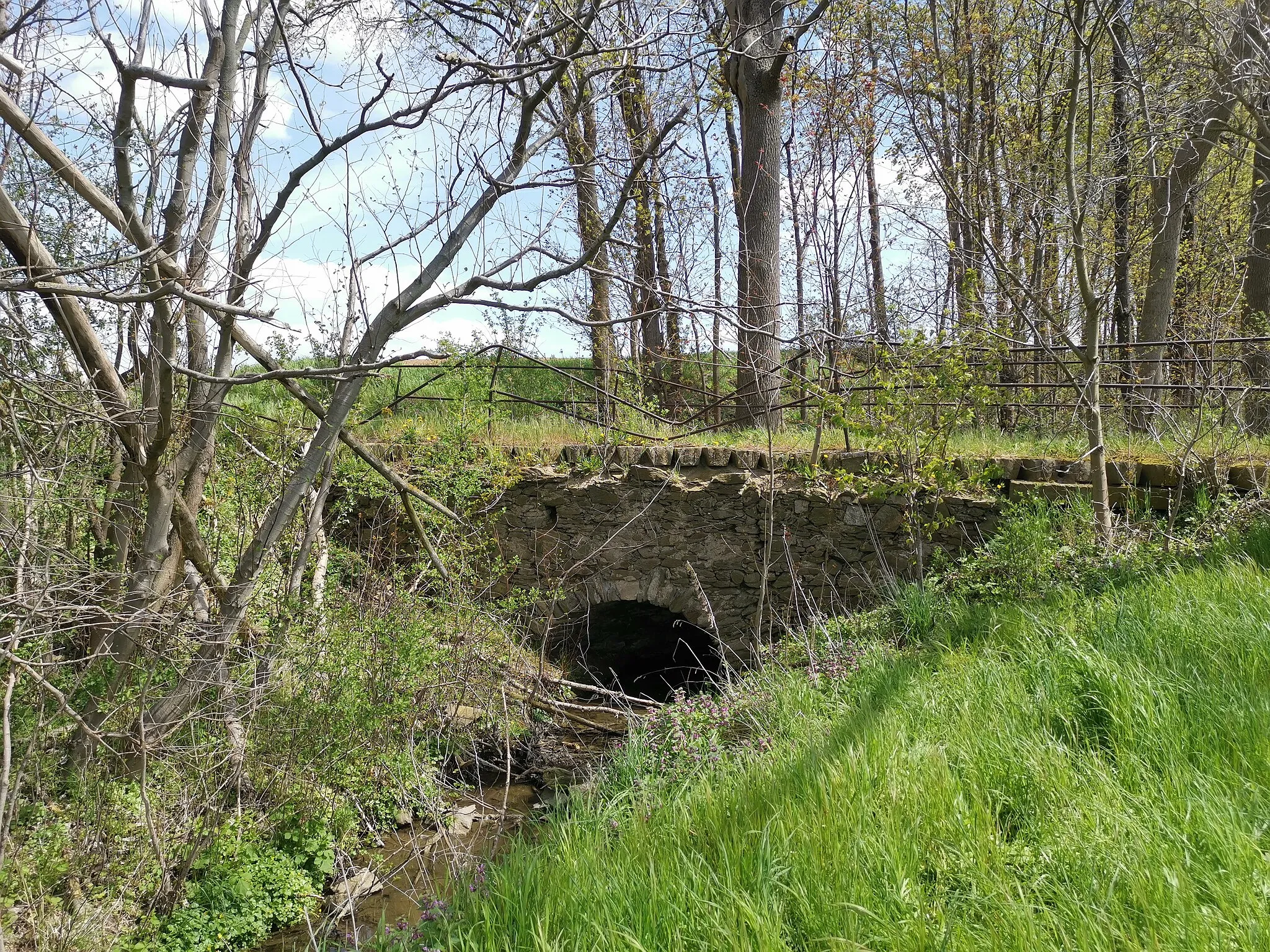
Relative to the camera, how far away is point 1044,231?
6387mm

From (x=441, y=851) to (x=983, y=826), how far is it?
11.7ft

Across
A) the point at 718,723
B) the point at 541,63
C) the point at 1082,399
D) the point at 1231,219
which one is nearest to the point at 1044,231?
Answer: the point at 1082,399

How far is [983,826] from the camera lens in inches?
94.5

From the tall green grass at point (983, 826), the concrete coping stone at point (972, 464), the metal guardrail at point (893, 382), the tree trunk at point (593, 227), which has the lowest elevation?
the tall green grass at point (983, 826)

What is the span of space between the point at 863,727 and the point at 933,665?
108cm

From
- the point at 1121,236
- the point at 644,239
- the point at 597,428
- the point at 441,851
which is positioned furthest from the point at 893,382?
the point at 1121,236

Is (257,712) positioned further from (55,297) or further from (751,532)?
(751,532)

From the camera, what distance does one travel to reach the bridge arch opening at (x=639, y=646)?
901 centimetres

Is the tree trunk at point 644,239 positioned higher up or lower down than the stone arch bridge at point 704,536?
higher up

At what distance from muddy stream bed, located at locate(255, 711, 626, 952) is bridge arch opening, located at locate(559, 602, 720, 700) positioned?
71.1 inches

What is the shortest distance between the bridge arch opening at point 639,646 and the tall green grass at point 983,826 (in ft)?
17.0

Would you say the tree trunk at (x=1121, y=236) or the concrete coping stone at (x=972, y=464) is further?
the tree trunk at (x=1121, y=236)

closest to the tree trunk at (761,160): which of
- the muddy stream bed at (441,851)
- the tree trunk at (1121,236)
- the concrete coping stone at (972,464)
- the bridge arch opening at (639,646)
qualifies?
the concrete coping stone at (972,464)

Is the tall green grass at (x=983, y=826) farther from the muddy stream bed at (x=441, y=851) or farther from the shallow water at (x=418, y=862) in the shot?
the shallow water at (x=418, y=862)
